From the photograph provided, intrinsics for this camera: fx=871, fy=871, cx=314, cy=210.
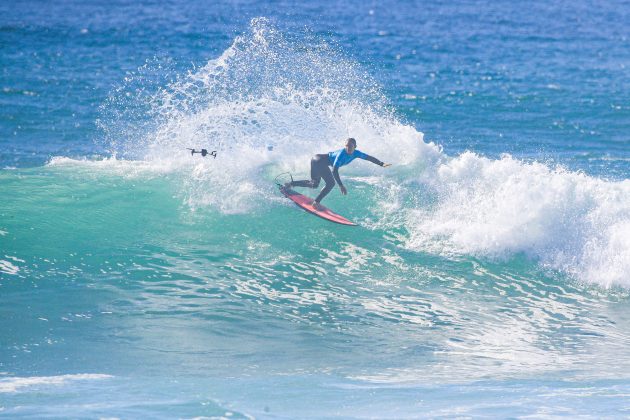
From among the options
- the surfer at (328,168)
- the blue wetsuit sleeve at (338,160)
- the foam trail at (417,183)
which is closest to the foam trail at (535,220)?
the foam trail at (417,183)

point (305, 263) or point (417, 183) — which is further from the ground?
point (417, 183)

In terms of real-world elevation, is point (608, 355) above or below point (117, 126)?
below

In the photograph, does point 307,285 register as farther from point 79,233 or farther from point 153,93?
point 153,93

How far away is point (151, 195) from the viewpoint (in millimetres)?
15406

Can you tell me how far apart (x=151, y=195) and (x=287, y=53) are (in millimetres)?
9531

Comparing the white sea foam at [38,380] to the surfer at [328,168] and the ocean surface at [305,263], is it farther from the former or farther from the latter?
the surfer at [328,168]

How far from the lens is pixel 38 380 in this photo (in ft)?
29.9

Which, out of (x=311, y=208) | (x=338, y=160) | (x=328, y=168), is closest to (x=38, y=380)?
(x=311, y=208)

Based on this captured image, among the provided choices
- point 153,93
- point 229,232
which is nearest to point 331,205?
point 229,232

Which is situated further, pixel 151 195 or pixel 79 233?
pixel 151 195

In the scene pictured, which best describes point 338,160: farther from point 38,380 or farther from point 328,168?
point 38,380

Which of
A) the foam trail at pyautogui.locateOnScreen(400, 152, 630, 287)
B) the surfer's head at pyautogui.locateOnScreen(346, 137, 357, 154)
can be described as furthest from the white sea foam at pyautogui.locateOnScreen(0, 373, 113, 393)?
the foam trail at pyautogui.locateOnScreen(400, 152, 630, 287)

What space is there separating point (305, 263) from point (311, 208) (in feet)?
3.97

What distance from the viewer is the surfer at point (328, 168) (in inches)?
540
